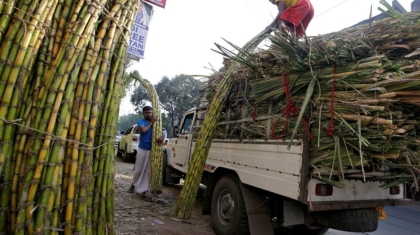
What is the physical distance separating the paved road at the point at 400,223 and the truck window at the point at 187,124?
327 centimetres

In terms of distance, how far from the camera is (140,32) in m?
3.68

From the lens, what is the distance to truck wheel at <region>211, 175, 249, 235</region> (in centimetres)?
343

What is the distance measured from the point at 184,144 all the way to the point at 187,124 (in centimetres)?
52

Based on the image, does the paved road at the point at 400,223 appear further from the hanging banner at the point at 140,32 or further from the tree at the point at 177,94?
the tree at the point at 177,94

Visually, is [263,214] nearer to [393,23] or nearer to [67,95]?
[393,23]

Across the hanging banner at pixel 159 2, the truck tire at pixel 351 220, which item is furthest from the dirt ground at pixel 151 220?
the hanging banner at pixel 159 2

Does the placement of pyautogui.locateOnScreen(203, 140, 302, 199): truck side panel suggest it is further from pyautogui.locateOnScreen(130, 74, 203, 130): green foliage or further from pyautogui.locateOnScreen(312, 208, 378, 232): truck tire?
pyautogui.locateOnScreen(130, 74, 203, 130): green foliage

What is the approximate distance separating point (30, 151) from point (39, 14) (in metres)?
0.68

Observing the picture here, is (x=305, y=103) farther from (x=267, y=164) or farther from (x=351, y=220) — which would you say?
(x=351, y=220)

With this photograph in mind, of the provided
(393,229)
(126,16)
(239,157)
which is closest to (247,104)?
(239,157)

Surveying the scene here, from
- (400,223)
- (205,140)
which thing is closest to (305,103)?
(205,140)

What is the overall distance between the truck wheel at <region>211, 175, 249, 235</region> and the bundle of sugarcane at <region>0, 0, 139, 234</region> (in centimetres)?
219

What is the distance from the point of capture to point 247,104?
12.3 ft

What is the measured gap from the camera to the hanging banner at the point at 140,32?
11.8ft
